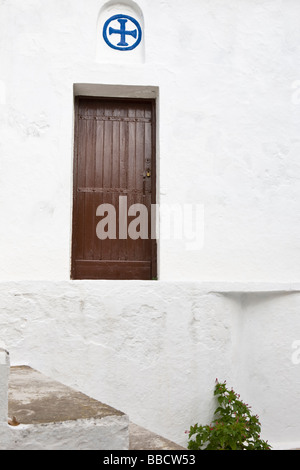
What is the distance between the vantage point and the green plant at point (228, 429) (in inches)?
153

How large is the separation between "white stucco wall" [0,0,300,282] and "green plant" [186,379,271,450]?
43.9 inches

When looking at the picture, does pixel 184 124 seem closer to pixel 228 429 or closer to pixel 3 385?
pixel 228 429

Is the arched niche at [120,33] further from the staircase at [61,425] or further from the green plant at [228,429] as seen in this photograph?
the staircase at [61,425]

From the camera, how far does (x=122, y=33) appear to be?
4887 millimetres

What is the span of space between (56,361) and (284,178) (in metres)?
2.79

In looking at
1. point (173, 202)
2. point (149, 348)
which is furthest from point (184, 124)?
point (149, 348)

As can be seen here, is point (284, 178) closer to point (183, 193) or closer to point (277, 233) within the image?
point (277, 233)

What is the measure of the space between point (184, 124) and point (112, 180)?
899 mm

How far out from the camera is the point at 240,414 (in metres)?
4.10

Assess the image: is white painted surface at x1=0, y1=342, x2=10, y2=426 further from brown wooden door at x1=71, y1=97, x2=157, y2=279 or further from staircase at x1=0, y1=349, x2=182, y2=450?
brown wooden door at x1=71, y1=97, x2=157, y2=279

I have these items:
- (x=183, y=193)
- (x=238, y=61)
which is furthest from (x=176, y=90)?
(x=183, y=193)

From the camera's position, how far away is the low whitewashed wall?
421 centimetres

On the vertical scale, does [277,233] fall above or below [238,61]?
below

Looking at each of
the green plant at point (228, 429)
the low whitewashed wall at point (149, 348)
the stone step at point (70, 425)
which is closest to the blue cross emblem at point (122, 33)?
the low whitewashed wall at point (149, 348)
